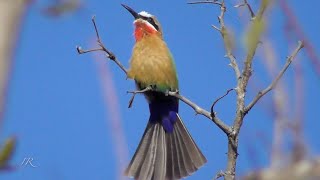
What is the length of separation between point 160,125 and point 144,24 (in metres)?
1.02

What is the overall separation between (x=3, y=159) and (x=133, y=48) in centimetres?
455

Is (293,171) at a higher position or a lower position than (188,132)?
lower

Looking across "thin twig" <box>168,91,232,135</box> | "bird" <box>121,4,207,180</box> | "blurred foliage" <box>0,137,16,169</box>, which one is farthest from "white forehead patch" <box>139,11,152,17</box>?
"blurred foliage" <box>0,137,16,169</box>

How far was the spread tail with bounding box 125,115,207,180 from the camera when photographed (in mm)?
4672

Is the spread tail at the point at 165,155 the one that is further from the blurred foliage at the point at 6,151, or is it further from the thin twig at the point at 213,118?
the blurred foliage at the point at 6,151

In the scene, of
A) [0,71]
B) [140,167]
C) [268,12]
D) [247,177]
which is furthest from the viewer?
[140,167]

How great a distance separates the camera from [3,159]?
79cm

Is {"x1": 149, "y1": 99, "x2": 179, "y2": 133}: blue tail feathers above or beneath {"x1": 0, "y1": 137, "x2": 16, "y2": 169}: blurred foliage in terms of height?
above

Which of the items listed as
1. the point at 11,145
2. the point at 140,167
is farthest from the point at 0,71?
the point at 140,167

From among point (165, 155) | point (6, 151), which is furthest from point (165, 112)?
point (6, 151)

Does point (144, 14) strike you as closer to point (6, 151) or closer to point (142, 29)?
point (142, 29)

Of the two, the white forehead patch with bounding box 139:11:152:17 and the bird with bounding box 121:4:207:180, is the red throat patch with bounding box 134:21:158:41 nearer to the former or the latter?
the bird with bounding box 121:4:207:180

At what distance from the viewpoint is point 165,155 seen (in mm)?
4938

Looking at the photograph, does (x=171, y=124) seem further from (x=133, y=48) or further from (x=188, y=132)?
(x=133, y=48)
